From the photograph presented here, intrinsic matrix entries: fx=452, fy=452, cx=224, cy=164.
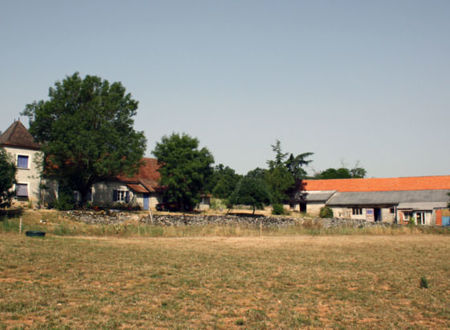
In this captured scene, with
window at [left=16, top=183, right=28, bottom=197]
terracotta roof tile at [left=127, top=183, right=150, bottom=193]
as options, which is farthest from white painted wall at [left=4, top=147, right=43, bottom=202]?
terracotta roof tile at [left=127, top=183, right=150, bottom=193]

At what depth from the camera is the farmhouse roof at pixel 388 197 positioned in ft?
201

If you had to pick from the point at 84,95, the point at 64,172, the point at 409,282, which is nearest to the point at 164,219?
the point at 64,172

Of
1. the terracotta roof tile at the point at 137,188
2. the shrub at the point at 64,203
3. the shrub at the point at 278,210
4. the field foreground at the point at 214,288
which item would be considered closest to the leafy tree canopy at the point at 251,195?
the shrub at the point at 278,210

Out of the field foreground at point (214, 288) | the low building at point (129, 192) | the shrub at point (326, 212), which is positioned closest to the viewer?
the field foreground at point (214, 288)

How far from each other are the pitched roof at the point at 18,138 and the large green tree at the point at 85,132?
1065 millimetres

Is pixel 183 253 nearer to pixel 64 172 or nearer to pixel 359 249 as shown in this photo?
pixel 359 249

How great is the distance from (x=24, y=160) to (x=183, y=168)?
58.2 feet

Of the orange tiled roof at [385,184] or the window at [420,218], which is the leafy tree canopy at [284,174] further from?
the window at [420,218]

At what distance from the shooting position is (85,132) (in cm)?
4553

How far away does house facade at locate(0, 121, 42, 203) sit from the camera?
4612 centimetres

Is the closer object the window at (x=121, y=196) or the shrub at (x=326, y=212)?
the window at (x=121, y=196)

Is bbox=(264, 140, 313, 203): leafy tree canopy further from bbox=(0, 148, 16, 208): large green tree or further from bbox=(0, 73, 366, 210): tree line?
bbox=(0, 148, 16, 208): large green tree

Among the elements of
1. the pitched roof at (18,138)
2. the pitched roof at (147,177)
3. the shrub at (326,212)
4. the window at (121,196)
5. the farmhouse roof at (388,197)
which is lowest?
the shrub at (326,212)

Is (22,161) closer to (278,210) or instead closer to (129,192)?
(129,192)
